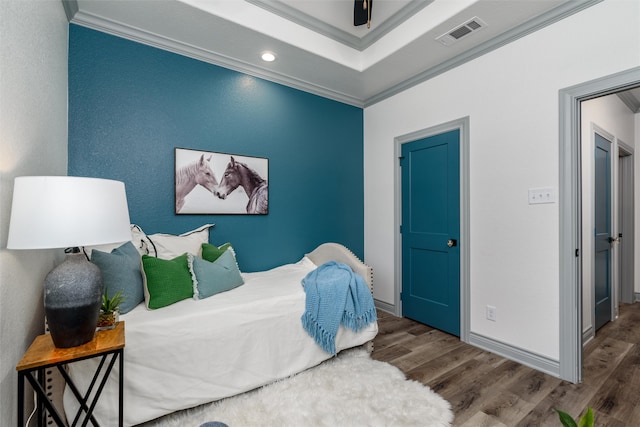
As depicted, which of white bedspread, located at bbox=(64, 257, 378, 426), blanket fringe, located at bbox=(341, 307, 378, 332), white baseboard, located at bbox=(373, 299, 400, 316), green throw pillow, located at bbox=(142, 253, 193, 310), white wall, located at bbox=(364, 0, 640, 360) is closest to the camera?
white bedspread, located at bbox=(64, 257, 378, 426)

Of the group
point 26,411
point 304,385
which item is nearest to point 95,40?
point 26,411

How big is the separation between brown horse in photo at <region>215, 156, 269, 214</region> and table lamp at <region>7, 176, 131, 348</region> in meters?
1.52

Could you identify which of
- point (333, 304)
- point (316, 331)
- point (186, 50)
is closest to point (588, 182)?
point (333, 304)

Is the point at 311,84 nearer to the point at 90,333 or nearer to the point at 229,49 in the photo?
the point at 229,49

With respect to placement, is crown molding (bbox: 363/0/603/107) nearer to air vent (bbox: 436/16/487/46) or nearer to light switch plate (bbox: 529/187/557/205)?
air vent (bbox: 436/16/487/46)

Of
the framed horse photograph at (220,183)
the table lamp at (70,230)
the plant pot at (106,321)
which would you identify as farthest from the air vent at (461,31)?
the plant pot at (106,321)

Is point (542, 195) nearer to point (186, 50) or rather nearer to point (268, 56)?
point (268, 56)

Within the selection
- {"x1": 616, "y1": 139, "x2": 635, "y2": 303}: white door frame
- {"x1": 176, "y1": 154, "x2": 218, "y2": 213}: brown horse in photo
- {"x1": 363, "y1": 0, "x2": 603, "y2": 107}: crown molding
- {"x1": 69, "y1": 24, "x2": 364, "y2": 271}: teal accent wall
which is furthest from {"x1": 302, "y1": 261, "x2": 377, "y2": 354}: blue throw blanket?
{"x1": 616, "y1": 139, "x2": 635, "y2": 303}: white door frame

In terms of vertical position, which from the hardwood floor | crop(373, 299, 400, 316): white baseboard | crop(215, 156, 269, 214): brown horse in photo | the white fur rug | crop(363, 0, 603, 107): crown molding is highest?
crop(363, 0, 603, 107): crown molding

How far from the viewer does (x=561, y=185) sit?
7.25ft

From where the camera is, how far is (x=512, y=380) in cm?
218

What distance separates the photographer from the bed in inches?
64.8

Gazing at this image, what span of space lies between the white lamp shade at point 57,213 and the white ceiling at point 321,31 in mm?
1667

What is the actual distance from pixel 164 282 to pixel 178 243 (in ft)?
1.94
